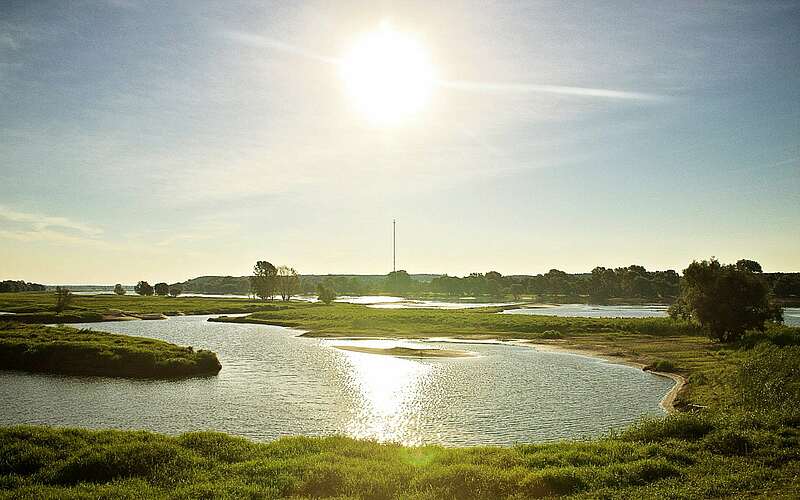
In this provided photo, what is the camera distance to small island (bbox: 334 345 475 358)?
6806cm

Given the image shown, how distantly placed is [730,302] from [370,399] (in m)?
46.1

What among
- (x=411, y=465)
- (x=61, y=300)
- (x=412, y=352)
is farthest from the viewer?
(x=61, y=300)

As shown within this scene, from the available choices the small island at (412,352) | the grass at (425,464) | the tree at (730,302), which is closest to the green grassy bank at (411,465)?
the grass at (425,464)

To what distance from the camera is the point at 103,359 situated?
179 feet

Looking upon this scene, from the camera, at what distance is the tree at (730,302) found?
64.2 metres

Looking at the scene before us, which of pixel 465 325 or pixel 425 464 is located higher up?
pixel 425 464

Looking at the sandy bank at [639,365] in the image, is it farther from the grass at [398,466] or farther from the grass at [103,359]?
the grass at [103,359]

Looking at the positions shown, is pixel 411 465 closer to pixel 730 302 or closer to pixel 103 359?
pixel 103 359

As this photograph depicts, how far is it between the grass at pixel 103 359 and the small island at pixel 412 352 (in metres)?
22.2

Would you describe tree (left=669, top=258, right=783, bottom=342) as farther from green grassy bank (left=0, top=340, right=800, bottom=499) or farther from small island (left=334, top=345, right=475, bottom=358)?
green grassy bank (left=0, top=340, right=800, bottom=499)

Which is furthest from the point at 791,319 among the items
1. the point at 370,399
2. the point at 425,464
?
the point at 425,464

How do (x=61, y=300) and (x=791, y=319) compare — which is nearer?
(x=791, y=319)

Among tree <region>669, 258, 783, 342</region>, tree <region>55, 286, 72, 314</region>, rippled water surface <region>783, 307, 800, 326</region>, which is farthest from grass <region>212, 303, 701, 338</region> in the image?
tree <region>55, 286, 72, 314</region>

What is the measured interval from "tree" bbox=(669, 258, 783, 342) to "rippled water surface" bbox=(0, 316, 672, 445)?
15.4m
